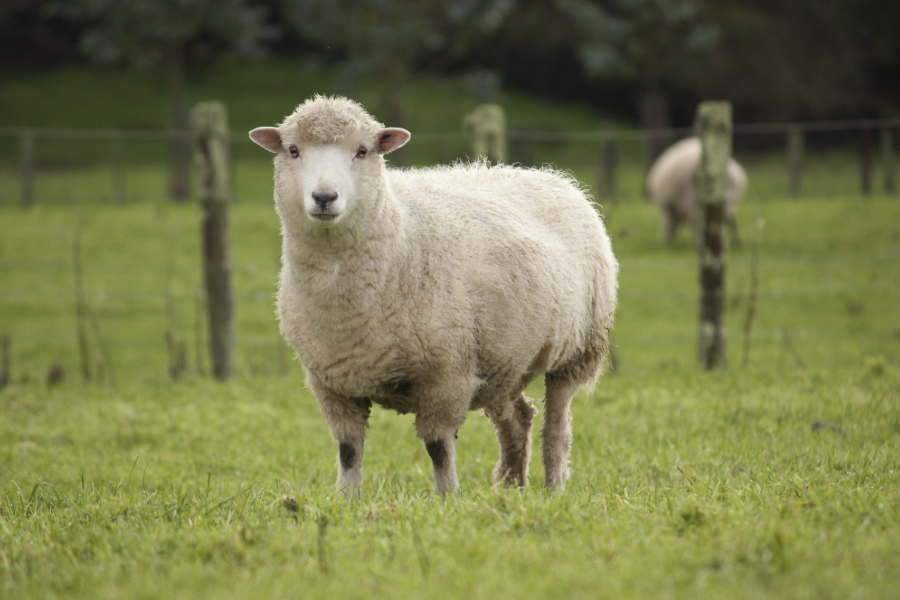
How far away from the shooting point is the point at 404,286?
4258mm

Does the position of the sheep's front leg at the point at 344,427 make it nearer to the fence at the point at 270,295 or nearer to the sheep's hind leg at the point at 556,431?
the sheep's hind leg at the point at 556,431

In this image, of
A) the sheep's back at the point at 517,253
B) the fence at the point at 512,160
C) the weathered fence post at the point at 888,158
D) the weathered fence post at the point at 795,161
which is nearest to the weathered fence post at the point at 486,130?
the sheep's back at the point at 517,253

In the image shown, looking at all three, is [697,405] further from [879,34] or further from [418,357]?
[879,34]

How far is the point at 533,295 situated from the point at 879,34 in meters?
24.1

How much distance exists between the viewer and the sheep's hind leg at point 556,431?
5.07m

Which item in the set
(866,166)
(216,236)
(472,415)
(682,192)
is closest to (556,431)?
(472,415)

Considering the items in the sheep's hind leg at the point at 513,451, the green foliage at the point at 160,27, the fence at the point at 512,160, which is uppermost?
the green foliage at the point at 160,27

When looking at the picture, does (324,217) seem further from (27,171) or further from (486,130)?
(27,171)

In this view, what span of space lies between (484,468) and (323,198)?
232cm

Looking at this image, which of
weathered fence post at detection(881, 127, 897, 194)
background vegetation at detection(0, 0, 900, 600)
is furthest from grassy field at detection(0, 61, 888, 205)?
weathered fence post at detection(881, 127, 897, 194)

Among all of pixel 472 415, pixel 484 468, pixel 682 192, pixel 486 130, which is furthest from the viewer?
pixel 682 192

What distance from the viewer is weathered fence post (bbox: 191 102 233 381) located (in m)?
7.73

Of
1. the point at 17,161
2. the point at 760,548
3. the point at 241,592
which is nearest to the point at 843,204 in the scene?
the point at 760,548

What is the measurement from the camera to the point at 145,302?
42.5ft
